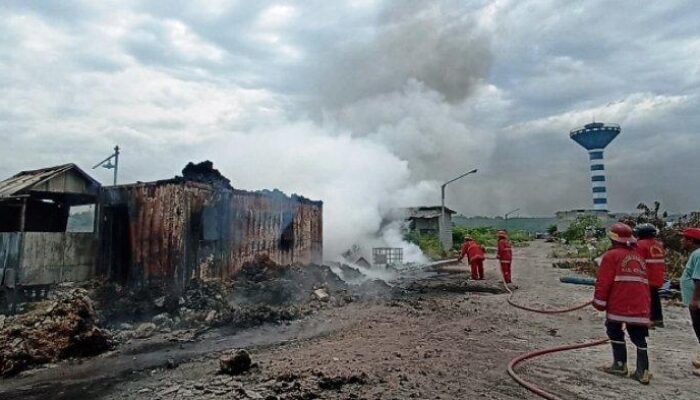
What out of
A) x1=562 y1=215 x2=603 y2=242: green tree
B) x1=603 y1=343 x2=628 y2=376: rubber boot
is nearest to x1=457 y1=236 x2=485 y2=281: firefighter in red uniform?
x1=603 y1=343 x2=628 y2=376: rubber boot

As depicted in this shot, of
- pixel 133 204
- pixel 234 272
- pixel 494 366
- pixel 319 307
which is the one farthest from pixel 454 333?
pixel 133 204

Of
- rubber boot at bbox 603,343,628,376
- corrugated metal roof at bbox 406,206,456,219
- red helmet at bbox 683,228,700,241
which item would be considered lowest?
rubber boot at bbox 603,343,628,376

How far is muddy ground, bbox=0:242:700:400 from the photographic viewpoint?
16.1 ft

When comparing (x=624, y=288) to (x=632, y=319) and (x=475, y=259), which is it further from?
(x=475, y=259)

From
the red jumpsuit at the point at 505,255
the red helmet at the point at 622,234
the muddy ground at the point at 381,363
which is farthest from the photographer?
the red jumpsuit at the point at 505,255

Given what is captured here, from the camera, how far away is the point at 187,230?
998cm

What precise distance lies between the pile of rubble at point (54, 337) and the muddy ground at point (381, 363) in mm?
341

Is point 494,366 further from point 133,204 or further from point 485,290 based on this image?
point 133,204

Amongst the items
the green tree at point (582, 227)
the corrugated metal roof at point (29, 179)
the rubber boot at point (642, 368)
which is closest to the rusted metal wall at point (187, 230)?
the corrugated metal roof at point (29, 179)

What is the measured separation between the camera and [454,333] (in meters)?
7.57

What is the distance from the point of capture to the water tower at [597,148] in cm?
7469

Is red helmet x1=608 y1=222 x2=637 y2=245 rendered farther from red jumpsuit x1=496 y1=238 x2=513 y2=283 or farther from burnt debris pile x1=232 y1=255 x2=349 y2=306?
red jumpsuit x1=496 y1=238 x2=513 y2=283

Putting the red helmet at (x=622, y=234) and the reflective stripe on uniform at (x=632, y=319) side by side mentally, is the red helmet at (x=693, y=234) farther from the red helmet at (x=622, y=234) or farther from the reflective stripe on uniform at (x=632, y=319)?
the reflective stripe on uniform at (x=632, y=319)

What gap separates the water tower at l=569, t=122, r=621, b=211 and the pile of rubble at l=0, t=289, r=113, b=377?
8183 cm
